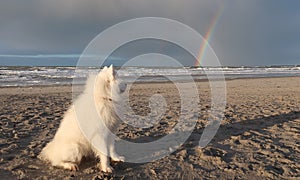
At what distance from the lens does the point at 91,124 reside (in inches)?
151

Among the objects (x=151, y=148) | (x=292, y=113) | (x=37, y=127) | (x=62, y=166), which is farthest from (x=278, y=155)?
(x=37, y=127)

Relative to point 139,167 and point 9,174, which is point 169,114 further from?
point 9,174

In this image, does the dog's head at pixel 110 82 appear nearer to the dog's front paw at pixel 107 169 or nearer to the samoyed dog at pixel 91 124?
the samoyed dog at pixel 91 124

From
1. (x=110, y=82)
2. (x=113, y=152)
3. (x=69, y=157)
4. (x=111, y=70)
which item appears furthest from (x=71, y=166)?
(x=111, y=70)

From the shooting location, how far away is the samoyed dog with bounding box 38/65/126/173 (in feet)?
12.5

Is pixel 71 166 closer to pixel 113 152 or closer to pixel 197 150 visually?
pixel 113 152

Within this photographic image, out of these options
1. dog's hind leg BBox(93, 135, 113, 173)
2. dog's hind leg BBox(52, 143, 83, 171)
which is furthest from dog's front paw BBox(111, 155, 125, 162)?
dog's hind leg BBox(52, 143, 83, 171)

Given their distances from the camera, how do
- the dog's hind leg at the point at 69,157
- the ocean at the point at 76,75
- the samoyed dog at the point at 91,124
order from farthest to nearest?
the ocean at the point at 76,75 < the dog's hind leg at the point at 69,157 < the samoyed dog at the point at 91,124

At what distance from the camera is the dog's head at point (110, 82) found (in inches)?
147

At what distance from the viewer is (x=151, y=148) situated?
5.20 m

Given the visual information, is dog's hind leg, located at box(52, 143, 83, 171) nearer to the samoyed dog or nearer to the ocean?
the samoyed dog

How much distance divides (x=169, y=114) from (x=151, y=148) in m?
3.25

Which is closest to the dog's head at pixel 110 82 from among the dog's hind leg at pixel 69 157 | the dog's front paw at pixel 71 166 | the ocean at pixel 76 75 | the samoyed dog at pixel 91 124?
the samoyed dog at pixel 91 124

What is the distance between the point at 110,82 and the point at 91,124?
0.64m
